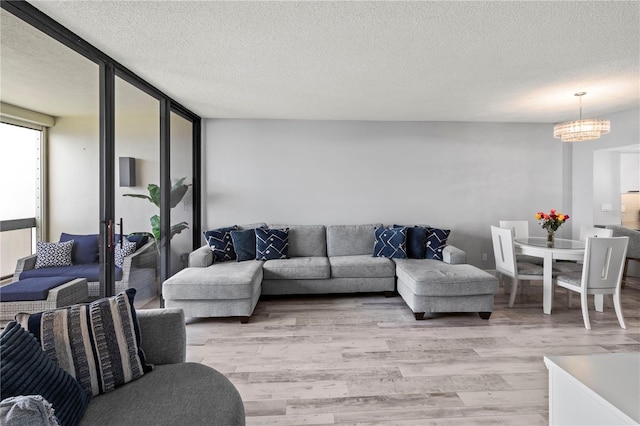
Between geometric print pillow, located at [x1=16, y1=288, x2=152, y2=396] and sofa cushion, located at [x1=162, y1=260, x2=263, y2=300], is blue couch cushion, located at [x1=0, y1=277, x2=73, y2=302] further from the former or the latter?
sofa cushion, located at [x1=162, y1=260, x2=263, y2=300]

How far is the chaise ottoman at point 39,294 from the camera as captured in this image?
6.13ft

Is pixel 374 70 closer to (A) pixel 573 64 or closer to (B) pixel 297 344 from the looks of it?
(A) pixel 573 64

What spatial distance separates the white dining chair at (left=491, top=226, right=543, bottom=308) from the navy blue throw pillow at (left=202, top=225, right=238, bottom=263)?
3319 millimetres

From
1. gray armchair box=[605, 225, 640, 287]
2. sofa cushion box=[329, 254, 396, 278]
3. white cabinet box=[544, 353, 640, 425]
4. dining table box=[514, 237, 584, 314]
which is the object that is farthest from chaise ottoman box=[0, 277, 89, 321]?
gray armchair box=[605, 225, 640, 287]

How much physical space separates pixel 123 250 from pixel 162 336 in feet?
4.86

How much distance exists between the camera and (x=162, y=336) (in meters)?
1.81

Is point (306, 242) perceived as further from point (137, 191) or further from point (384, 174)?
point (137, 191)

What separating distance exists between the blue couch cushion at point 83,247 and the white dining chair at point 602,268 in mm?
4365

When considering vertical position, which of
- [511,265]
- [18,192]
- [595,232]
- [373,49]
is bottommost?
[511,265]

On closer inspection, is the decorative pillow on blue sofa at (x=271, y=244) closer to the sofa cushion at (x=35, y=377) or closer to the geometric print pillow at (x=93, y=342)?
the geometric print pillow at (x=93, y=342)

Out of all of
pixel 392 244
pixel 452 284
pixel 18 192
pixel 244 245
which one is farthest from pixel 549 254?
pixel 18 192

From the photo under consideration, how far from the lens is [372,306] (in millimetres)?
4012

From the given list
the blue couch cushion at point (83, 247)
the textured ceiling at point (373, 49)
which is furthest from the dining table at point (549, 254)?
the blue couch cushion at point (83, 247)

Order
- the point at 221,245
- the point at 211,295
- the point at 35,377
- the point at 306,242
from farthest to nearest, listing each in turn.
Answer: the point at 306,242 → the point at 221,245 → the point at 211,295 → the point at 35,377
